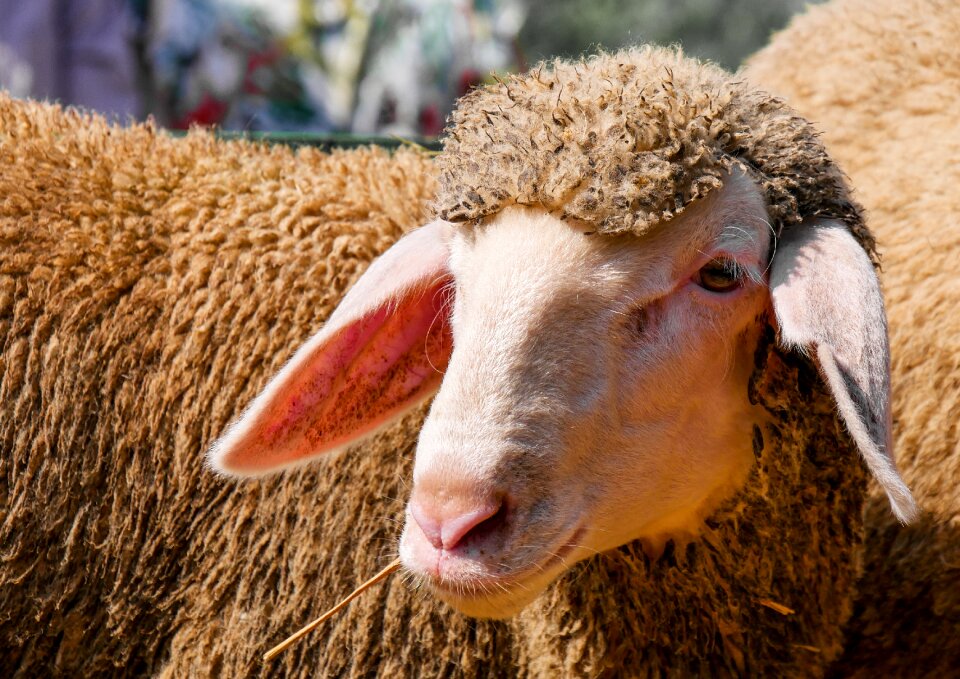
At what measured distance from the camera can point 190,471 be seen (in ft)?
9.46

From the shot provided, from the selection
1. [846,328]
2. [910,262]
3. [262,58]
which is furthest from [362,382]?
[262,58]

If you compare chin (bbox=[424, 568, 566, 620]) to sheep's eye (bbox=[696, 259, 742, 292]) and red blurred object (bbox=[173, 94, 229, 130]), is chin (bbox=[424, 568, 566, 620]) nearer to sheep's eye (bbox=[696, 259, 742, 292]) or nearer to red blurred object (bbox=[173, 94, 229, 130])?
sheep's eye (bbox=[696, 259, 742, 292])

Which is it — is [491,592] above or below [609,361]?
below

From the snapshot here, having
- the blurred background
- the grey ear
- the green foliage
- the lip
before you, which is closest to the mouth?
the lip

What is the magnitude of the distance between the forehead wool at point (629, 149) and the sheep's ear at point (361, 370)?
22 centimetres

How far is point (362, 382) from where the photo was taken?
2.59 metres

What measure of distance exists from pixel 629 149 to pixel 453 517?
0.81m

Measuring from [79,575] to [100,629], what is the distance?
158 mm

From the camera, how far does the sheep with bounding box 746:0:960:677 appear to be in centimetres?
298

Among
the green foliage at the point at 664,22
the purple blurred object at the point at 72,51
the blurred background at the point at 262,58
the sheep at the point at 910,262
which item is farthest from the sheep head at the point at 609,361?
the green foliage at the point at 664,22

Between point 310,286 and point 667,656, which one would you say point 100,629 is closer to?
point 310,286

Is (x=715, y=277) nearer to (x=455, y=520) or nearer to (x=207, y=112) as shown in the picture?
(x=455, y=520)

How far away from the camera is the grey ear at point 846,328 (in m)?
1.96

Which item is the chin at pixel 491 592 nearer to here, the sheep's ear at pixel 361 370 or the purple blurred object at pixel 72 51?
the sheep's ear at pixel 361 370
